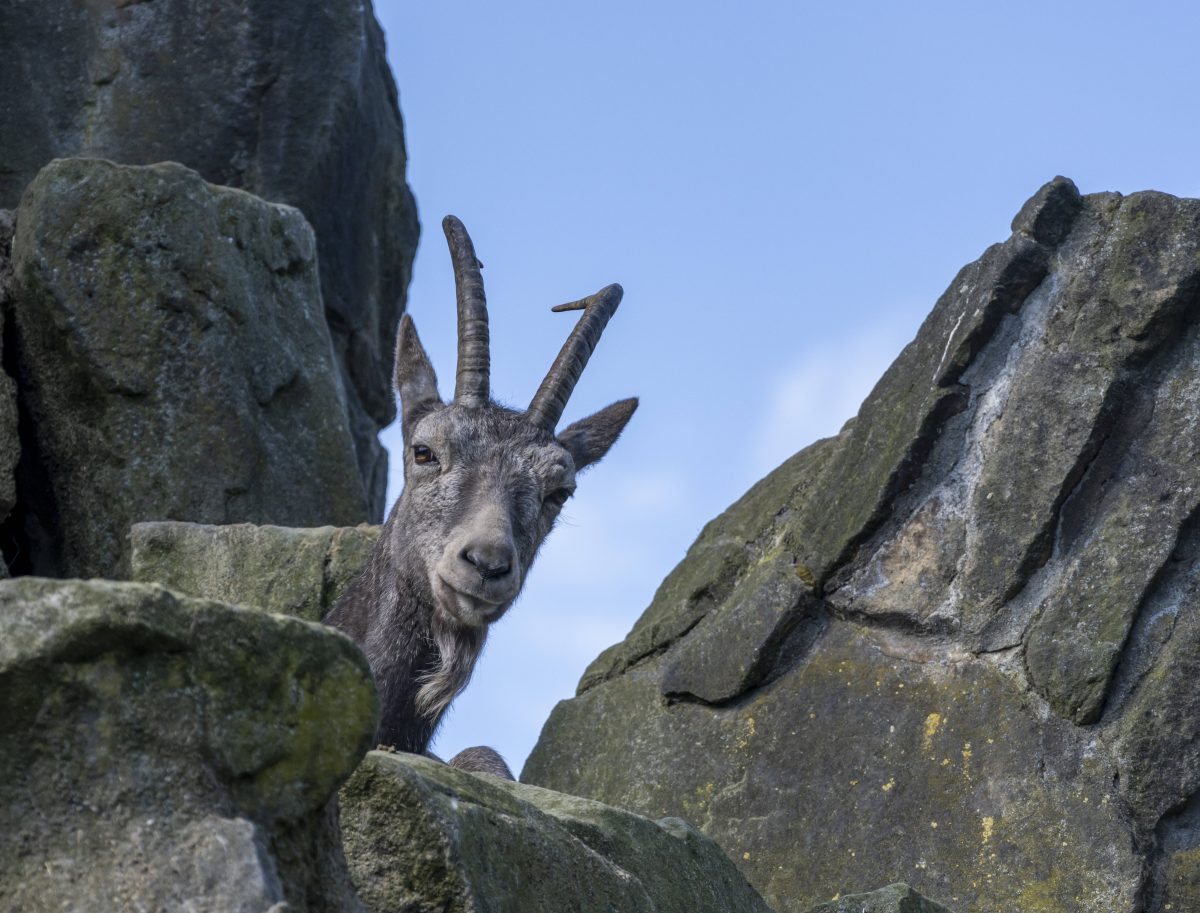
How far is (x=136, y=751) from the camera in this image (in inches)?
108

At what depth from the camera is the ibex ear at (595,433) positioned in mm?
7801

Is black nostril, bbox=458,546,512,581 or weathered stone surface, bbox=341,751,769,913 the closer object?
weathered stone surface, bbox=341,751,769,913

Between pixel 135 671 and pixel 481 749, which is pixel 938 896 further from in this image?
pixel 135 671

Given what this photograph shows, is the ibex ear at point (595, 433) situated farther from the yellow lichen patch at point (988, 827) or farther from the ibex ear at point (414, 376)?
the yellow lichen patch at point (988, 827)

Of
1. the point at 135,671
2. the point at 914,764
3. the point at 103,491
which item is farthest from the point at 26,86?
the point at 135,671

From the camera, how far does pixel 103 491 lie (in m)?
7.91

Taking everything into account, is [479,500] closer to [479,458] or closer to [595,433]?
[479,458]

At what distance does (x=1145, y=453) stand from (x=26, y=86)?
283 inches

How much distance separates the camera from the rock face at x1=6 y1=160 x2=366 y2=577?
7.82m

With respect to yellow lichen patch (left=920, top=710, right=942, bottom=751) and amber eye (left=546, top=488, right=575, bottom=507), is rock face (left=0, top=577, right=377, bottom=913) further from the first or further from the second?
yellow lichen patch (left=920, top=710, right=942, bottom=751)

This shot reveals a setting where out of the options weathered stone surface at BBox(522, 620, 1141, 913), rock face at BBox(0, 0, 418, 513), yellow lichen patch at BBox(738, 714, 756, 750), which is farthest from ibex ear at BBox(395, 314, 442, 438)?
rock face at BBox(0, 0, 418, 513)

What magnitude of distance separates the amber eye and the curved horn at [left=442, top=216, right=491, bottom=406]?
0.48m

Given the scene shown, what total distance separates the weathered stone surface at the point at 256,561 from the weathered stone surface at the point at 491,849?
3333 millimetres

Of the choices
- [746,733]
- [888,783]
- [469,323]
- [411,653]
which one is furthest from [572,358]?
[888,783]
